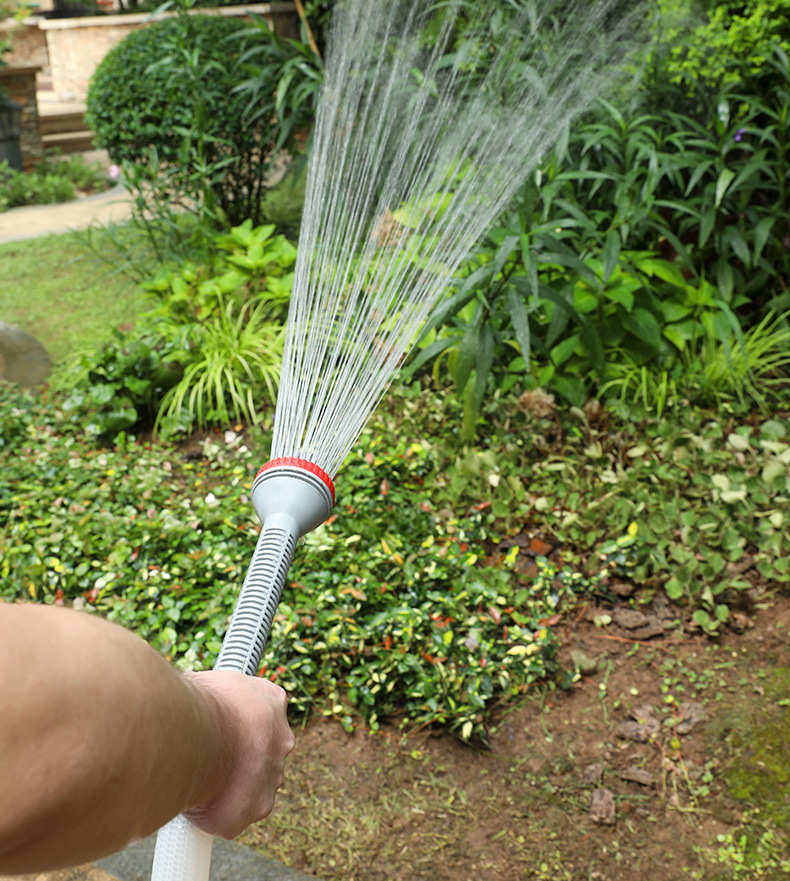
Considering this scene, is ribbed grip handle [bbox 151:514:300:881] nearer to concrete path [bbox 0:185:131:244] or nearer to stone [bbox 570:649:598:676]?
stone [bbox 570:649:598:676]

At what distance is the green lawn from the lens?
15.5 ft

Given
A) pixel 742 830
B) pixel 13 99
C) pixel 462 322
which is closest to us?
pixel 742 830

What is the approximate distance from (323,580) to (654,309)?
6.08ft

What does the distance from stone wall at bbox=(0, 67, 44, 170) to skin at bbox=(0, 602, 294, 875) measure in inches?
386

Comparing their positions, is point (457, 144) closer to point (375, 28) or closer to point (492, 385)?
point (492, 385)

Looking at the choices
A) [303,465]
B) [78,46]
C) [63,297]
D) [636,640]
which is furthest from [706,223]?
[78,46]

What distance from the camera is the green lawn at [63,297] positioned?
4.74 m

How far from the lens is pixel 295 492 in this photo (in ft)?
3.89

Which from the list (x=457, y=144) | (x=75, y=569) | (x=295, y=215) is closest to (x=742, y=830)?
(x=75, y=569)

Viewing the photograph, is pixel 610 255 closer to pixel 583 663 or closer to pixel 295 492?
pixel 583 663

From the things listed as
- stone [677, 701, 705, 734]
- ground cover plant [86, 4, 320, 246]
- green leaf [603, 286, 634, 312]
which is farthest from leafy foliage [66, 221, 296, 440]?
stone [677, 701, 705, 734]

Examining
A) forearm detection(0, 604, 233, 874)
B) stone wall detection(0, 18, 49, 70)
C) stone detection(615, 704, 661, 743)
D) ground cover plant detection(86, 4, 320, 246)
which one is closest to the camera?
A: forearm detection(0, 604, 233, 874)

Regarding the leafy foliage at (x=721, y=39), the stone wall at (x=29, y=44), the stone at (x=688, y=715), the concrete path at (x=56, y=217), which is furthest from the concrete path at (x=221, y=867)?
the stone wall at (x=29, y=44)

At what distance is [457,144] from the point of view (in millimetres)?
3613
